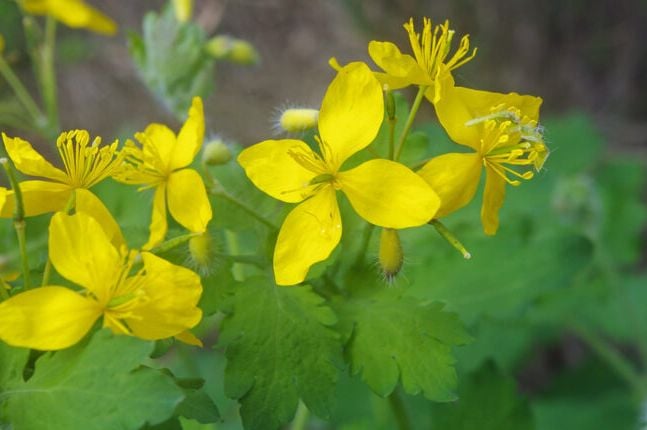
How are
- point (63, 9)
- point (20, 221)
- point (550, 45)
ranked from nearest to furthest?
1. point (20, 221)
2. point (63, 9)
3. point (550, 45)

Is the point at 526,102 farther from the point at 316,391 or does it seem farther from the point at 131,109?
the point at 131,109

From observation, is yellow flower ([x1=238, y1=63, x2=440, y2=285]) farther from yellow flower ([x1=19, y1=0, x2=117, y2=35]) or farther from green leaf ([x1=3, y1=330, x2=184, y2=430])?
yellow flower ([x1=19, y1=0, x2=117, y2=35])

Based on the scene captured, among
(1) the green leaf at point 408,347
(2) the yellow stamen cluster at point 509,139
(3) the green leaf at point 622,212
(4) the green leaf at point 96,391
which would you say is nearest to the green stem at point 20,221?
(4) the green leaf at point 96,391

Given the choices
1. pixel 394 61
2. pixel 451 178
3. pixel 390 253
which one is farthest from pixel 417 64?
pixel 390 253

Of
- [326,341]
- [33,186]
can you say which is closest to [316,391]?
[326,341]

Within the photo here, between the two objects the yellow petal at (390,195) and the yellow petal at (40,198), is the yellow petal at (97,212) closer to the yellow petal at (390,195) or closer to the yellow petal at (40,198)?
the yellow petal at (40,198)

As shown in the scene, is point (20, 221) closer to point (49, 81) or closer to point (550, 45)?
point (49, 81)

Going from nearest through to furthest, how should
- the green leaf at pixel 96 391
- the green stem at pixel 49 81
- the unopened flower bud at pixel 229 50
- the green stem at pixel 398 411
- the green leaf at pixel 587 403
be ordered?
the green leaf at pixel 96 391 → the green stem at pixel 398 411 → the unopened flower bud at pixel 229 50 → the green stem at pixel 49 81 → the green leaf at pixel 587 403
